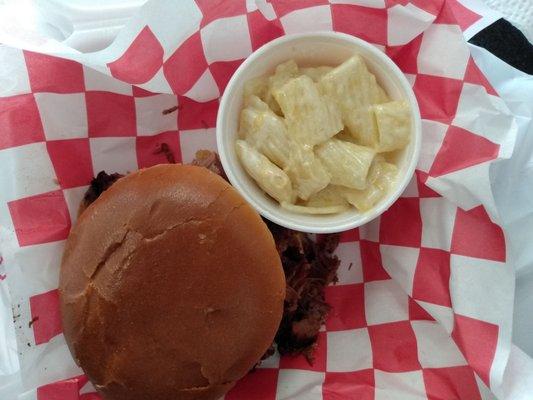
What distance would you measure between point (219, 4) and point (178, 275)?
543 mm

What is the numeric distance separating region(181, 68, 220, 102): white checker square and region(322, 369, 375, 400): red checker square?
63 cm

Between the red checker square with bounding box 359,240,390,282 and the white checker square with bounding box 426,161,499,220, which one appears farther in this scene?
the red checker square with bounding box 359,240,390,282

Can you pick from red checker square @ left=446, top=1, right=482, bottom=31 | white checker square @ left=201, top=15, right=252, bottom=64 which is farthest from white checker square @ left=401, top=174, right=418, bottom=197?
white checker square @ left=201, top=15, right=252, bottom=64

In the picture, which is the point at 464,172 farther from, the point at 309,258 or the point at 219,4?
the point at 219,4

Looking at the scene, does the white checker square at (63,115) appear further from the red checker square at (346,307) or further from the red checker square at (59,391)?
the red checker square at (346,307)

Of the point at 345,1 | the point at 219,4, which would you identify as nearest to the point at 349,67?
the point at 345,1

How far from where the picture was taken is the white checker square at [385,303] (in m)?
1.40

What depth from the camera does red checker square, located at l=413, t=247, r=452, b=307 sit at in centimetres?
132

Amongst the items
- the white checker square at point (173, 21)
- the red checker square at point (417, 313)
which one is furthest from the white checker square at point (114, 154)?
the red checker square at point (417, 313)

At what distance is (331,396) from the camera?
1.32 m

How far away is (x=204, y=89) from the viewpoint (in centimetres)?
137

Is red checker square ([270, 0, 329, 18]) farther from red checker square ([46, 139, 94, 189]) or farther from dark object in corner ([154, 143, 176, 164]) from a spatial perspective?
red checker square ([46, 139, 94, 189])

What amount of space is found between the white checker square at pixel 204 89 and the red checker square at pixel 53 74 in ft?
0.73

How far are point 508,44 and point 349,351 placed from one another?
30.5 inches
